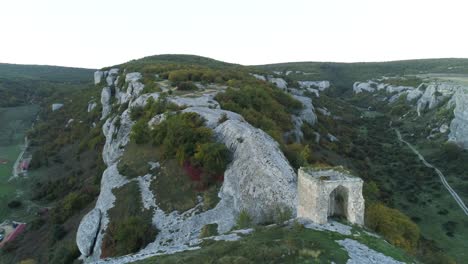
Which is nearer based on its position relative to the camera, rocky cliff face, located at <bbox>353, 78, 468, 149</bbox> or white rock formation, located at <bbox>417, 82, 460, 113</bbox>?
rocky cliff face, located at <bbox>353, 78, 468, 149</bbox>

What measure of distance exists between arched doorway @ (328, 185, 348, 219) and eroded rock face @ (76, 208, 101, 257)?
59.9ft

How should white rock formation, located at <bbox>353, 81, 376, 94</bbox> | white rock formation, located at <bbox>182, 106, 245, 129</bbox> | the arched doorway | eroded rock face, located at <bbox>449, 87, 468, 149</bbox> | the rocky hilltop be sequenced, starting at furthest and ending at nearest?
white rock formation, located at <bbox>353, 81, 376, 94</bbox> → eroded rock face, located at <bbox>449, 87, 468, 149</bbox> → white rock formation, located at <bbox>182, 106, 245, 129</bbox> → the rocky hilltop → the arched doorway

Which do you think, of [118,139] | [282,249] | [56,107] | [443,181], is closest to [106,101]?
[118,139]

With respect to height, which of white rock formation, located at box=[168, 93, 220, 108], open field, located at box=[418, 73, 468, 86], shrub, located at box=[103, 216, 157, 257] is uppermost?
open field, located at box=[418, 73, 468, 86]

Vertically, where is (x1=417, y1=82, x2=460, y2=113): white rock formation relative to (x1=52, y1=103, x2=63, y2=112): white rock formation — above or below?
above

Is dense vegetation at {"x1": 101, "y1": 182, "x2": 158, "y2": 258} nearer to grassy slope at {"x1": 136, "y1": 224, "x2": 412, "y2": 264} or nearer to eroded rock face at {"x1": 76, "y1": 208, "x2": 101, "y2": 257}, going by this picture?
eroded rock face at {"x1": 76, "y1": 208, "x2": 101, "y2": 257}

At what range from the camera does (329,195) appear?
58.6 ft

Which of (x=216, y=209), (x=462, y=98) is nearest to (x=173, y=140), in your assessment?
(x=216, y=209)

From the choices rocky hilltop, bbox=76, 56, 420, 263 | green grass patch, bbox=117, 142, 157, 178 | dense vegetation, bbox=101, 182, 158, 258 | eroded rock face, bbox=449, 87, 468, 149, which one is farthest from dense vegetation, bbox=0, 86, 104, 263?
eroded rock face, bbox=449, 87, 468, 149

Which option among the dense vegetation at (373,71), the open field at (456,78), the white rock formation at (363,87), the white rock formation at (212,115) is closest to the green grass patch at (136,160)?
the white rock formation at (212,115)

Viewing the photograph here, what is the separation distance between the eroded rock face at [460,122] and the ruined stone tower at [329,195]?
201 ft

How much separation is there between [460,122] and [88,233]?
244 ft

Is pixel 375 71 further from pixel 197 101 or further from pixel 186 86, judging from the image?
pixel 197 101

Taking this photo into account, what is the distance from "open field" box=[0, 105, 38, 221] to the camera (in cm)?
5519
